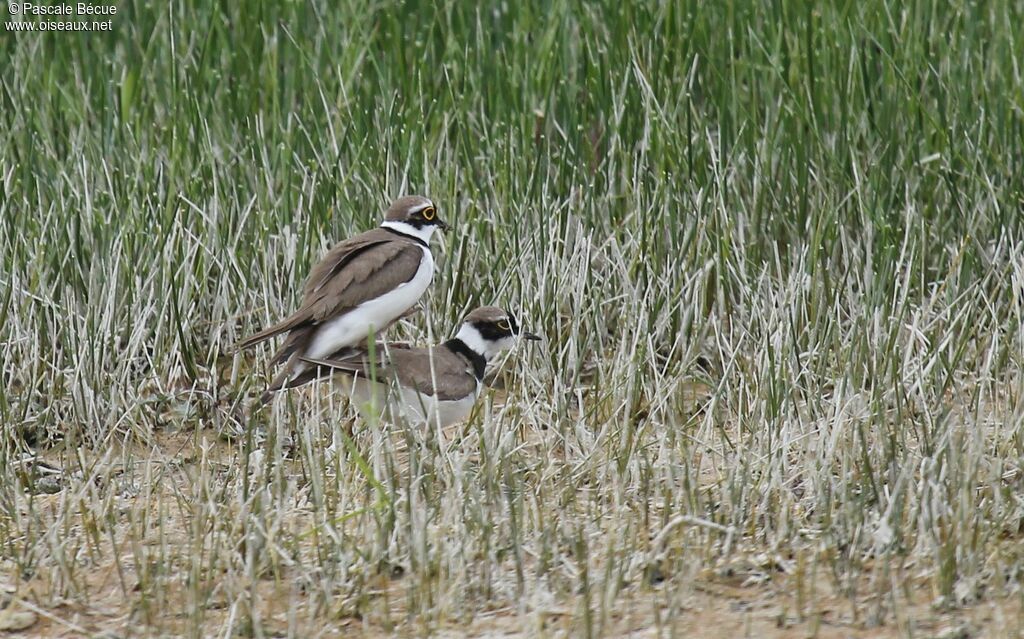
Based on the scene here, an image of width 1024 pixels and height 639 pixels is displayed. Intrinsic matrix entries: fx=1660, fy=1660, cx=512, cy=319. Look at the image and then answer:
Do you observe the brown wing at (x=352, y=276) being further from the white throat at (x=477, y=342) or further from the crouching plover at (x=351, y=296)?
the white throat at (x=477, y=342)

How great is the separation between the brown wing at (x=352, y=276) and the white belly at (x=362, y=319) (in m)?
0.02

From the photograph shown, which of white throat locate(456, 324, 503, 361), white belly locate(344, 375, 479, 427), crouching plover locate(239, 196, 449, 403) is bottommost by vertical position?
white belly locate(344, 375, 479, 427)

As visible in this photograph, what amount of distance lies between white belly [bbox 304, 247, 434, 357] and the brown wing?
0.02 metres

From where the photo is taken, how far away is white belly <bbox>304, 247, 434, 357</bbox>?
215 inches

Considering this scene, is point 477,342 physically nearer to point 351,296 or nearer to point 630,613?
point 351,296

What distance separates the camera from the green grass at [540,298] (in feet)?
13.7

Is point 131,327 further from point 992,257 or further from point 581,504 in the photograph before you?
point 992,257

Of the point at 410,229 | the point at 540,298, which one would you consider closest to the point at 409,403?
the point at 410,229

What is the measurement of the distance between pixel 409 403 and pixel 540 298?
918 millimetres

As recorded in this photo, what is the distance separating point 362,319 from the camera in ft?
18.0

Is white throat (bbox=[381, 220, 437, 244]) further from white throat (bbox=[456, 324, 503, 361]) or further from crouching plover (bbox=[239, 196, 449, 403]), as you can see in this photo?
white throat (bbox=[456, 324, 503, 361])

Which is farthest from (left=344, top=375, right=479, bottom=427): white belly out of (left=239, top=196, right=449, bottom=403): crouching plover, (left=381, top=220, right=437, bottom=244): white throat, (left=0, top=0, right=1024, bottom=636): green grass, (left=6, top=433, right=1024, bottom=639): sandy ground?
(left=6, top=433, right=1024, bottom=639): sandy ground

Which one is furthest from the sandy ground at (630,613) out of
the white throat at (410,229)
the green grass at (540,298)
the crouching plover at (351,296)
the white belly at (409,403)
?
the white throat at (410,229)

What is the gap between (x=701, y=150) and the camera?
21.2ft
